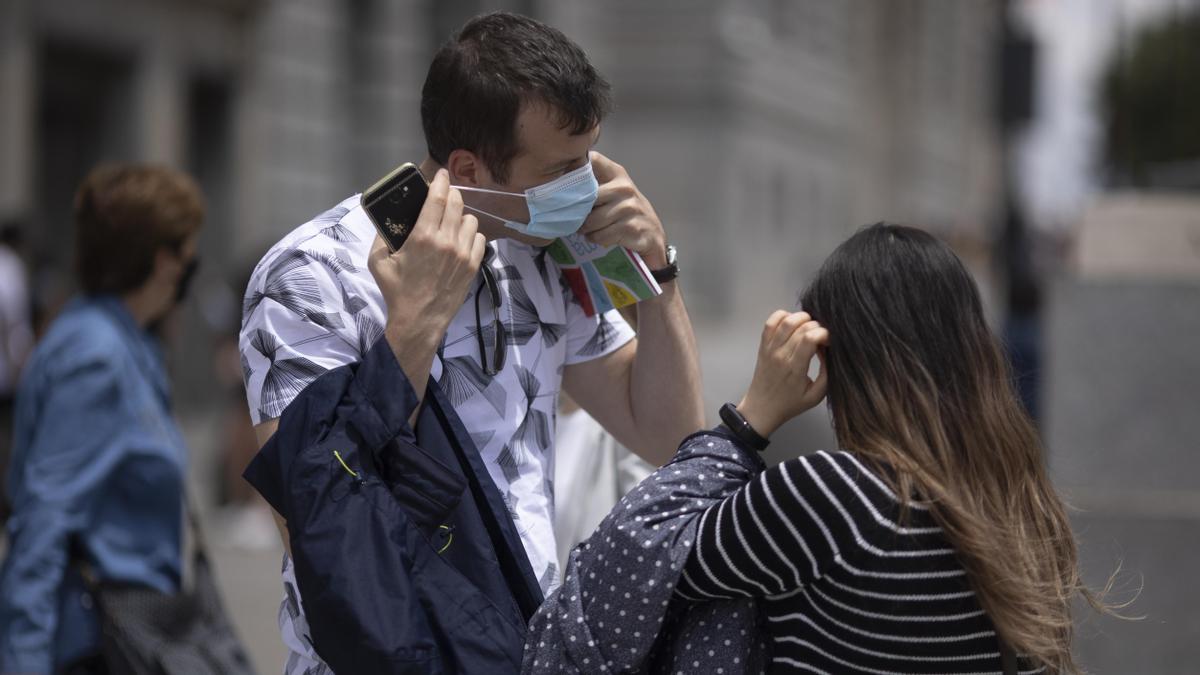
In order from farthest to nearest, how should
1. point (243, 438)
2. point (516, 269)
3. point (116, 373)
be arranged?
point (243, 438)
point (116, 373)
point (516, 269)

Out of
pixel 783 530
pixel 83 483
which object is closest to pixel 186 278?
pixel 83 483

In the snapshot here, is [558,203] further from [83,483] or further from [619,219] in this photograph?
[83,483]

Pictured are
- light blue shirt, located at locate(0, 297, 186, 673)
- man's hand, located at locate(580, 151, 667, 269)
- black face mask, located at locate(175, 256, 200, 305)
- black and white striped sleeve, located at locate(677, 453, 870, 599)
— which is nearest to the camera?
black and white striped sleeve, located at locate(677, 453, 870, 599)

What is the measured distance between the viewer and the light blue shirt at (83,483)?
136 inches

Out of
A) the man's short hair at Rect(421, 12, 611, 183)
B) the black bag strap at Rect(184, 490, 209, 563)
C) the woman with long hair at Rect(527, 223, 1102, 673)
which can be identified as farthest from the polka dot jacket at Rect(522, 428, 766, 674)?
the black bag strap at Rect(184, 490, 209, 563)

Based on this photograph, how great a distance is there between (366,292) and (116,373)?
1.40 metres

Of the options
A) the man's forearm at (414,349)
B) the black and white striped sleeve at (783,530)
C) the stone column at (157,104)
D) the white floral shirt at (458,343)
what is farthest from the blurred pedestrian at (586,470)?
the stone column at (157,104)

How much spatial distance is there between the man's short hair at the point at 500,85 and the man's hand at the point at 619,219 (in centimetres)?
17

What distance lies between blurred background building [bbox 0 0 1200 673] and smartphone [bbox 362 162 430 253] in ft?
3.34

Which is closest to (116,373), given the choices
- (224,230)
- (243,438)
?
(243,438)

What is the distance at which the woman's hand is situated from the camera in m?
2.36

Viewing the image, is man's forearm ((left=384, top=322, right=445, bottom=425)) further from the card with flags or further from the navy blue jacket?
the card with flags

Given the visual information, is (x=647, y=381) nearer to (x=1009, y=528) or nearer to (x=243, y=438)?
(x=1009, y=528)

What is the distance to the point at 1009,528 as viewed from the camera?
2254mm
